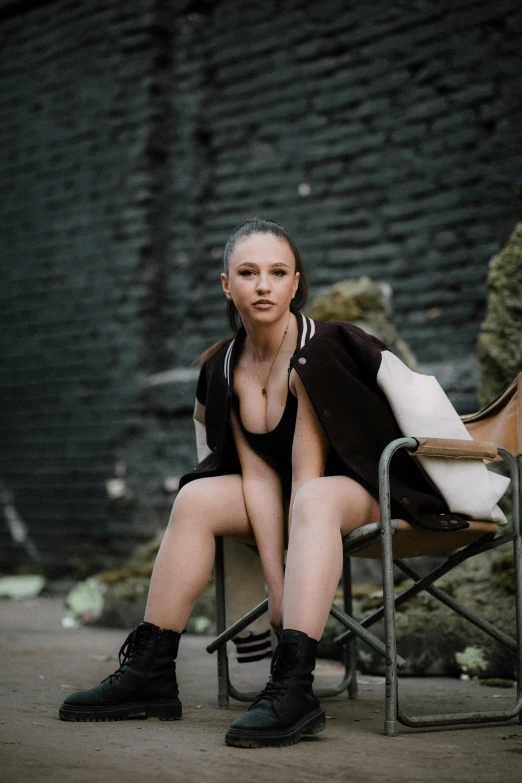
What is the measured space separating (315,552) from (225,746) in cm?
44

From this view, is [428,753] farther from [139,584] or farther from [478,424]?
[139,584]

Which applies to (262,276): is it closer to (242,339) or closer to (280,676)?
(242,339)

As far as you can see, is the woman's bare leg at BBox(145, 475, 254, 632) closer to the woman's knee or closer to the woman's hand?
the woman's hand

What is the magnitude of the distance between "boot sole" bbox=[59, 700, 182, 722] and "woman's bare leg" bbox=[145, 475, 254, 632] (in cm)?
18

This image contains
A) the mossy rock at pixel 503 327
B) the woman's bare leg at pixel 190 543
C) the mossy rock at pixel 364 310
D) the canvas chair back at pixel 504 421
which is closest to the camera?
the woman's bare leg at pixel 190 543

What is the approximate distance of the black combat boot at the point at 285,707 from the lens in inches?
78.8

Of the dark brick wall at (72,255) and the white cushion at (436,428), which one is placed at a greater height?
the dark brick wall at (72,255)

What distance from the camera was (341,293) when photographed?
4.74 metres

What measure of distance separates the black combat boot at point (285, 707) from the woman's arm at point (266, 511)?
245mm

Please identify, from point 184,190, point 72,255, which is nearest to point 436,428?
point 184,190

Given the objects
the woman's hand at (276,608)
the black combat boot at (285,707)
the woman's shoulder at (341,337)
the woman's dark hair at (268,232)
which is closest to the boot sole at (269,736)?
the black combat boot at (285,707)

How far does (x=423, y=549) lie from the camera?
8.22ft

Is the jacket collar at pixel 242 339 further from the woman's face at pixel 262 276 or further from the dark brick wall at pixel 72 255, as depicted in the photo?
the dark brick wall at pixel 72 255

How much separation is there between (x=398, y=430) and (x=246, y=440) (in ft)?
1.30
